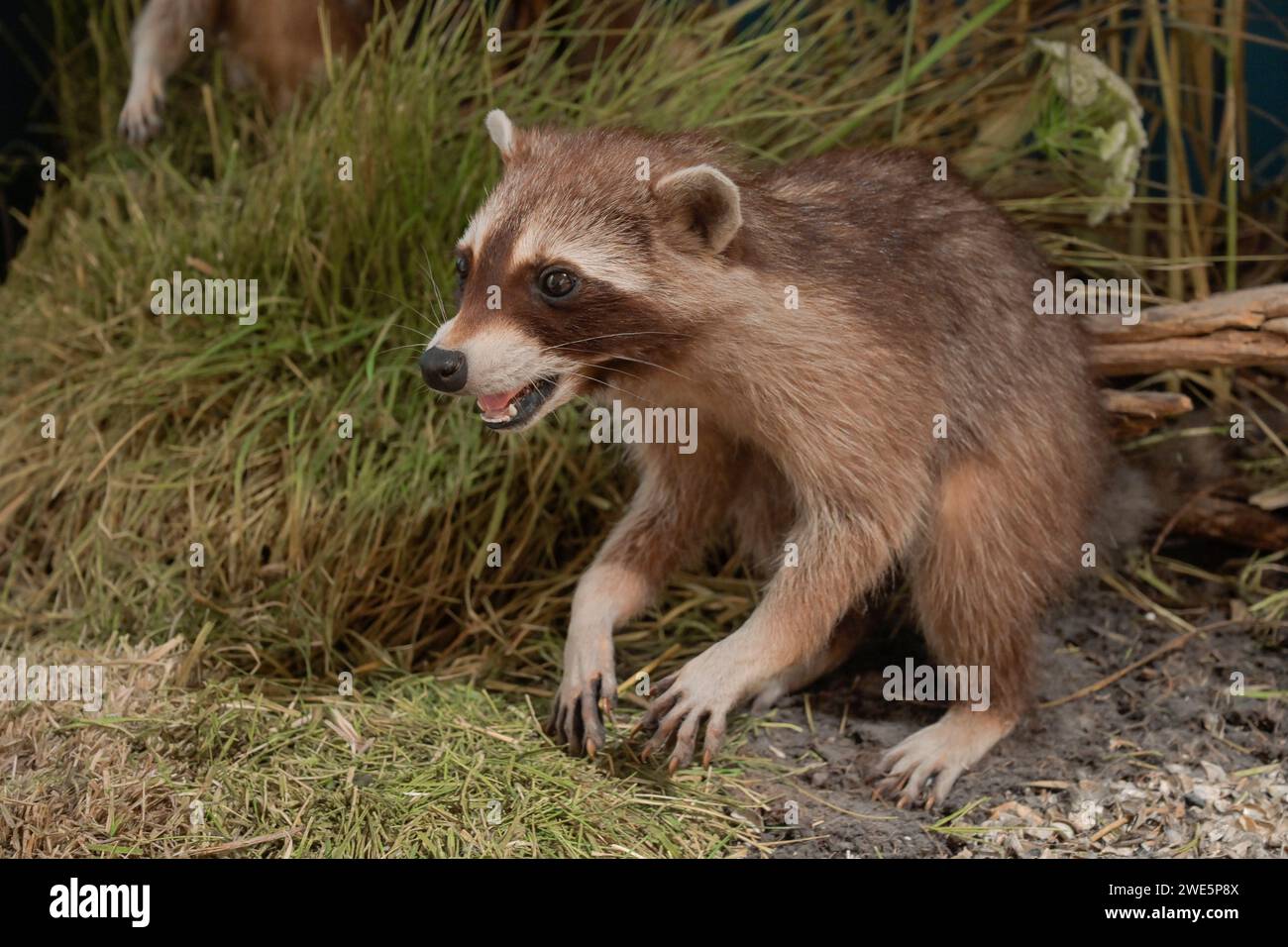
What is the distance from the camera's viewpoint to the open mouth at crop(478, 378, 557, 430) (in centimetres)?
343

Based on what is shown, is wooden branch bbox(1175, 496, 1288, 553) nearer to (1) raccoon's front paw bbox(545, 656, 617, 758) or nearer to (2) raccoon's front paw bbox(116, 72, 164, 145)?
(1) raccoon's front paw bbox(545, 656, 617, 758)

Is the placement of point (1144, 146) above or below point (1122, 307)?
above

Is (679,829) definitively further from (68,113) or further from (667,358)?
(68,113)

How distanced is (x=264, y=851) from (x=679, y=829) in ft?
3.49

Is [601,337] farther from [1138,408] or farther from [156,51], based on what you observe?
[156,51]

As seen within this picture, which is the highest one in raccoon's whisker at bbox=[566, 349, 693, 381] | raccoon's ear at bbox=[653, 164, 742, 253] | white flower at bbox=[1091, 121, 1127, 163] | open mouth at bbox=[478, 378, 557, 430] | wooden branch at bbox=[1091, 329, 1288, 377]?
white flower at bbox=[1091, 121, 1127, 163]

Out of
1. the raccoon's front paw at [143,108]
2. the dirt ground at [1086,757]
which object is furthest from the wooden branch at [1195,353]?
the raccoon's front paw at [143,108]

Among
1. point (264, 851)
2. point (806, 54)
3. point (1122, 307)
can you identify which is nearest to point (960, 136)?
point (806, 54)

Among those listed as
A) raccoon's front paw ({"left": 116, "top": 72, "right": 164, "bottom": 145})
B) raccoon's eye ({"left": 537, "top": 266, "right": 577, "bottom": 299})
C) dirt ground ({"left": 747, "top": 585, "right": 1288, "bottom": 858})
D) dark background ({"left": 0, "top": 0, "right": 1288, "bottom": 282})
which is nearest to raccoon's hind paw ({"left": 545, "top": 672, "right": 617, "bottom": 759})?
dirt ground ({"left": 747, "top": 585, "right": 1288, "bottom": 858})

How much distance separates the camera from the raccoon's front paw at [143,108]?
5.24m

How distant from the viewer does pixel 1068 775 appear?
12.9 feet

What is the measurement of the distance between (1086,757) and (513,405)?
202 centimetres

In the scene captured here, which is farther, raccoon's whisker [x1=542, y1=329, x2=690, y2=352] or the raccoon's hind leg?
the raccoon's hind leg

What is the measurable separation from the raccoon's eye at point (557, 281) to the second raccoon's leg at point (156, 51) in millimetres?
2648
